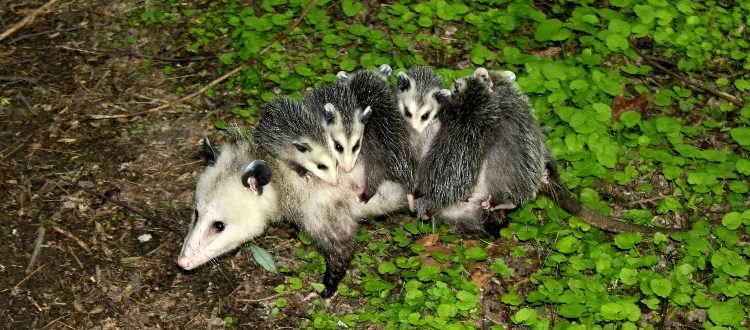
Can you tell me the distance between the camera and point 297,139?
127 inches

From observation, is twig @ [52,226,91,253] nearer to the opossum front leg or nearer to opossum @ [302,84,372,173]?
opossum @ [302,84,372,173]

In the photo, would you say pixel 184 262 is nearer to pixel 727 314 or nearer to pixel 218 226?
pixel 218 226

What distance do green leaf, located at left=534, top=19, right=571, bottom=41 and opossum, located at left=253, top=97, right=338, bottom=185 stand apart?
171cm

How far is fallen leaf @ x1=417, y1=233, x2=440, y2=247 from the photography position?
3676 mm

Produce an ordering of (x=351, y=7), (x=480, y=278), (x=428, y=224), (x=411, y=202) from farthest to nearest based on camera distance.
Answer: (x=351, y=7), (x=428, y=224), (x=480, y=278), (x=411, y=202)

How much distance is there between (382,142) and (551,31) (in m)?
1.66

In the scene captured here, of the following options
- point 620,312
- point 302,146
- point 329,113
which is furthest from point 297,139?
point 620,312

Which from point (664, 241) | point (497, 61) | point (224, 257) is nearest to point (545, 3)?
point (497, 61)

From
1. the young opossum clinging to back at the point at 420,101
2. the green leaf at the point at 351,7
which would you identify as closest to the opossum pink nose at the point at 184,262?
the young opossum clinging to back at the point at 420,101

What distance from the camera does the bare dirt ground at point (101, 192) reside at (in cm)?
335

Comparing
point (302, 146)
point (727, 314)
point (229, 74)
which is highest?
point (302, 146)

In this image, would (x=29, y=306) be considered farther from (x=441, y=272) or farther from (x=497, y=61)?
(x=497, y=61)

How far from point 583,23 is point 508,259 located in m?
1.62

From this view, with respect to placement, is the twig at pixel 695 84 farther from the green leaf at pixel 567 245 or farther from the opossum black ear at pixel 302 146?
the opossum black ear at pixel 302 146
